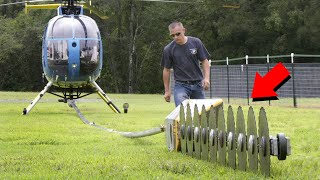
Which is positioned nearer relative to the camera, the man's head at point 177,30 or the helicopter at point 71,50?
the man's head at point 177,30

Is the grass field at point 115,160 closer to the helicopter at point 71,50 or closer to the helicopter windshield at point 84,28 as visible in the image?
the helicopter at point 71,50

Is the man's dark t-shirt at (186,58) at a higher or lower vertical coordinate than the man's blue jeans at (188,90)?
higher

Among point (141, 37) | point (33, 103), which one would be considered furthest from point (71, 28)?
point (141, 37)

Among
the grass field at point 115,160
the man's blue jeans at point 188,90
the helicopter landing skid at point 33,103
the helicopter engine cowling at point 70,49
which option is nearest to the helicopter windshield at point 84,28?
the helicopter engine cowling at point 70,49

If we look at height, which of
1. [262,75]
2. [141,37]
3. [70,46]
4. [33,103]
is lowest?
[33,103]

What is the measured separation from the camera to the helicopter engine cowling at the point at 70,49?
17.8 metres

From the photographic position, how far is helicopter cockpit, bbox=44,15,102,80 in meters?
17.8

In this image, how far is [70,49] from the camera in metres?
17.8

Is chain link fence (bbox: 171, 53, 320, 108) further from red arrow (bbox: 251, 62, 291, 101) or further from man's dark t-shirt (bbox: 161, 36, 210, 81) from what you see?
red arrow (bbox: 251, 62, 291, 101)

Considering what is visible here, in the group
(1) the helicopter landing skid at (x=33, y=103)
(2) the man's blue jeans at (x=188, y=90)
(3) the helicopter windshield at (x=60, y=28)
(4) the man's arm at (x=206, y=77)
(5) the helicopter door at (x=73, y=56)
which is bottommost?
(1) the helicopter landing skid at (x=33, y=103)

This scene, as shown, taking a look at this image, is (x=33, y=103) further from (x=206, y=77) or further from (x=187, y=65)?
(x=206, y=77)

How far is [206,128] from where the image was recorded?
257 inches

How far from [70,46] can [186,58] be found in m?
9.09

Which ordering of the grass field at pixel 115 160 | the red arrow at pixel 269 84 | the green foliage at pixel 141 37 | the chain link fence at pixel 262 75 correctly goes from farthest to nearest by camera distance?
the green foliage at pixel 141 37 < the chain link fence at pixel 262 75 < the red arrow at pixel 269 84 < the grass field at pixel 115 160
